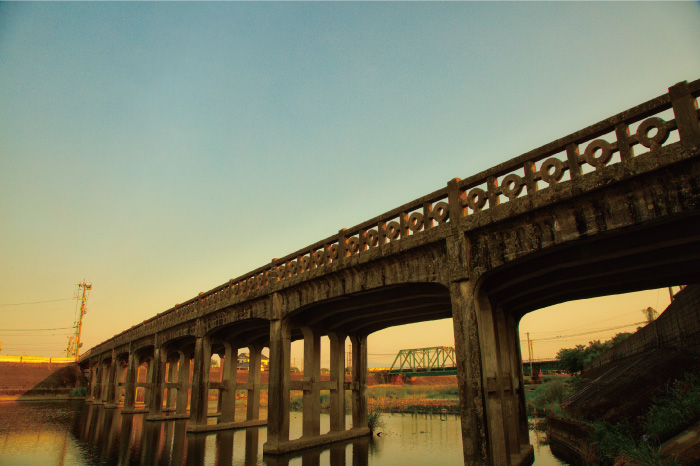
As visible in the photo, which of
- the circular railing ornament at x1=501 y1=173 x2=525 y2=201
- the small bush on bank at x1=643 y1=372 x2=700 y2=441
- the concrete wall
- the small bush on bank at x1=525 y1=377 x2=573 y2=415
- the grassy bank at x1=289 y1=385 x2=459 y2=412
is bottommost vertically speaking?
the grassy bank at x1=289 y1=385 x2=459 y2=412

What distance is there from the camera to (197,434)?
2055cm

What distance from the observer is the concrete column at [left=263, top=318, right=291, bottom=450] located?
15.5 metres

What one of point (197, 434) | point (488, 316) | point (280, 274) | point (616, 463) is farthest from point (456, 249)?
point (197, 434)

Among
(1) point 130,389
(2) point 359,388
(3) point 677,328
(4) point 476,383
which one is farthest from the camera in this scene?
(1) point 130,389

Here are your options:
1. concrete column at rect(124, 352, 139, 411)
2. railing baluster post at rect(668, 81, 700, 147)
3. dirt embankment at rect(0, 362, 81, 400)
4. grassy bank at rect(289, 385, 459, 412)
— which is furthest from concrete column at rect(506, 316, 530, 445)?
dirt embankment at rect(0, 362, 81, 400)

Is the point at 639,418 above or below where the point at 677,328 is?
below

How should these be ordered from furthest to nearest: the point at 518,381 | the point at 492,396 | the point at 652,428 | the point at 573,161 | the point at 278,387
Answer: the point at 278,387
the point at 518,381
the point at 652,428
the point at 492,396
the point at 573,161

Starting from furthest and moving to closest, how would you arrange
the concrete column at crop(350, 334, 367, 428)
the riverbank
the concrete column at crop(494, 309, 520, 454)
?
the concrete column at crop(350, 334, 367, 428), the concrete column at crop(494, 309, 520, 454), the riverbank

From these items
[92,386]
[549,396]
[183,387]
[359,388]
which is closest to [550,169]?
[359,388]

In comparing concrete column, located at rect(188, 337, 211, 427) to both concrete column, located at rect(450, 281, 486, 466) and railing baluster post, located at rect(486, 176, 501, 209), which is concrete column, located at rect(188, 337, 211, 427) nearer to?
concrete column, located at rect(450, 281, 486, 466)

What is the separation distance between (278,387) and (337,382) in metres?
3.05

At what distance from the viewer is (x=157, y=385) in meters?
27.8

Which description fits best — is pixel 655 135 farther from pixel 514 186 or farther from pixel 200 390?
pixel 200 390

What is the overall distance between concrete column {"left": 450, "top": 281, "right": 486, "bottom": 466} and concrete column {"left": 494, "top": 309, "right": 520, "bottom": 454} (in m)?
3.19
